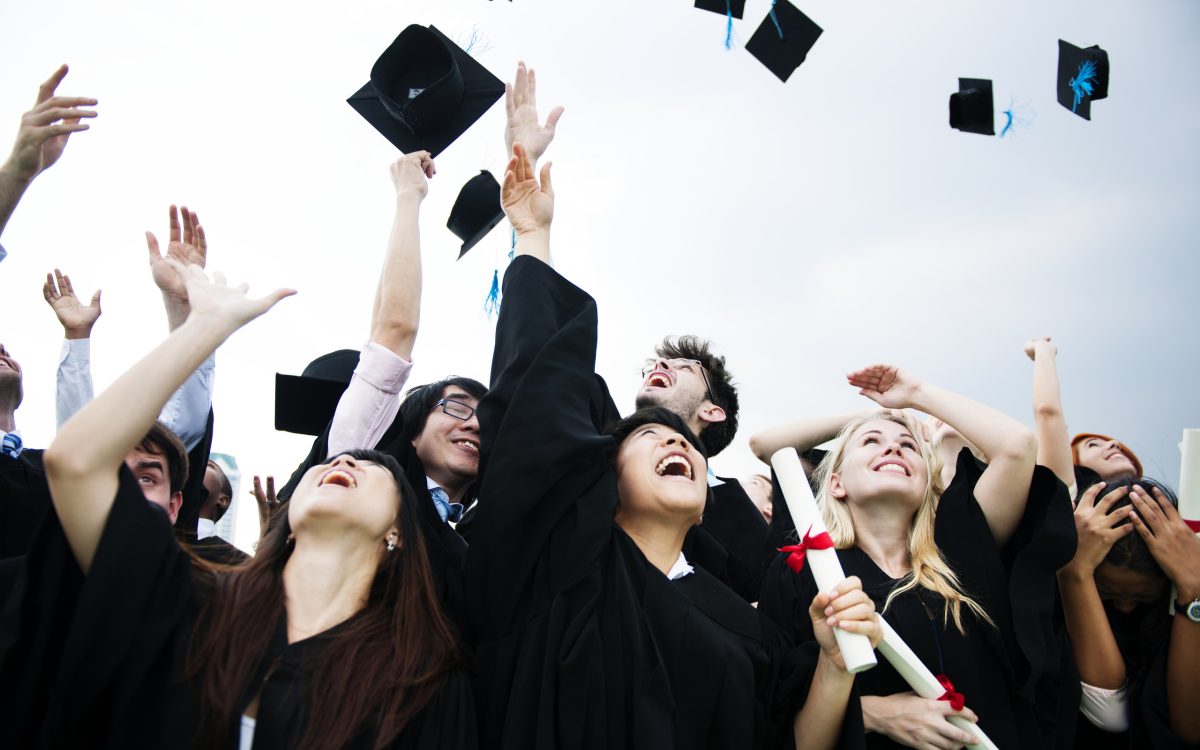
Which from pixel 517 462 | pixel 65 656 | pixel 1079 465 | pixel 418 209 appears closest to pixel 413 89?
pixel 418 209

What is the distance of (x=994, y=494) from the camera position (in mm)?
2895

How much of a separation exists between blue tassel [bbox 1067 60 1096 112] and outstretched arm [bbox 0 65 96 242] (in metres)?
4.24

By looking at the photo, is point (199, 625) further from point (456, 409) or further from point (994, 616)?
point (994, 616)

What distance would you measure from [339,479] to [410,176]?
143 centimetres

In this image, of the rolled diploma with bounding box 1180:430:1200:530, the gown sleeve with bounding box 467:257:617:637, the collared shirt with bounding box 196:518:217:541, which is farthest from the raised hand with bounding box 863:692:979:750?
the collared shirt with bounding box 196:518:217:541

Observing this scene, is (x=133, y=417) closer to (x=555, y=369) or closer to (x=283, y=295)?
(x=283, y=295)

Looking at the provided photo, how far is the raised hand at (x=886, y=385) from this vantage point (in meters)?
3.20

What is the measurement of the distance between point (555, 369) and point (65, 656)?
4.06 feet

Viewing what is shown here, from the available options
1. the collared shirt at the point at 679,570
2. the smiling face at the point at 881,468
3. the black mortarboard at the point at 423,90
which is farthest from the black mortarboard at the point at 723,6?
the collared shirt at the point at 679,570

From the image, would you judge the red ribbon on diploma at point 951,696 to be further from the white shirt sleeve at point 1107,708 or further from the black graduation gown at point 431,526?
the black graduation gown at point 431,526

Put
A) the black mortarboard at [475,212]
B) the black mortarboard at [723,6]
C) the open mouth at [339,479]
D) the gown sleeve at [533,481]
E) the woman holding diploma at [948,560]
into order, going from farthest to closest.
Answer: the black mortarboard at [723,6] < the black mortarboard at [475,212] < the woman holding diploma at [948,560] < the open mouth at [339,479] < the gown sleeve at [533,481]

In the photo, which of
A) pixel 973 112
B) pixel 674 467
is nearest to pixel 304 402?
pixel 674 467

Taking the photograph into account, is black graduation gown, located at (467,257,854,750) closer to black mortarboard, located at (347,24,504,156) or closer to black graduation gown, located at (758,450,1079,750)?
black graduation gown, located at (758,450,1079,750)

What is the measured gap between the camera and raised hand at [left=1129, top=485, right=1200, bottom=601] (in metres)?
2.80
